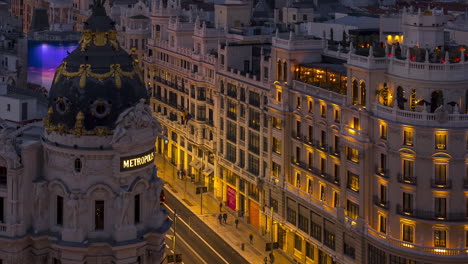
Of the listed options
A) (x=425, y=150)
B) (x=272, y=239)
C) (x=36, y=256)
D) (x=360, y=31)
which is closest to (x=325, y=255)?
(x=272, y=239)

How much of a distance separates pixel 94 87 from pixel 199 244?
75.4 m

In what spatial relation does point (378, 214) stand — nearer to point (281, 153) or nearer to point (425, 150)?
point (425, 150)

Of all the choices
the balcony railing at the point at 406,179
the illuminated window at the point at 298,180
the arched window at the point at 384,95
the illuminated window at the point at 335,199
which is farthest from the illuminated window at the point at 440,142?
the illuminated window at the point at 298,180

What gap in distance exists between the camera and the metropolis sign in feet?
277

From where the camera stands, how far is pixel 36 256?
8569cm

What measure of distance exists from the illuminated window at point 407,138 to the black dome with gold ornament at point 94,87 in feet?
146

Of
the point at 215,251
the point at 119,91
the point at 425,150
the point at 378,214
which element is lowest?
the point at 215,251

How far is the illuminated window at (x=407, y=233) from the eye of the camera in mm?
122625

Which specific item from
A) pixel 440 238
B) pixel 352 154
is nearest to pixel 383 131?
pixel 352 154

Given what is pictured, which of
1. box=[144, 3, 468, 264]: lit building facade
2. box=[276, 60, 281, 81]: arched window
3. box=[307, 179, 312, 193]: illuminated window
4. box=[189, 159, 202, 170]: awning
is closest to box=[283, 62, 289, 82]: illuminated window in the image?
box=[144, 3, 468, 264]: lit building facade

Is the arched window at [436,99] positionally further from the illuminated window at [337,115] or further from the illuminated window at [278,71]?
the illuminated window at [278,71]

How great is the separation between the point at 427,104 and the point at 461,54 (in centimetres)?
755

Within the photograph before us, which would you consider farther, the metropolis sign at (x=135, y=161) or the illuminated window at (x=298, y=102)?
the illuminated window at (x=298, y=102)

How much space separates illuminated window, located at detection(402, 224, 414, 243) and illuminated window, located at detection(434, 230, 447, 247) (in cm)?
288
